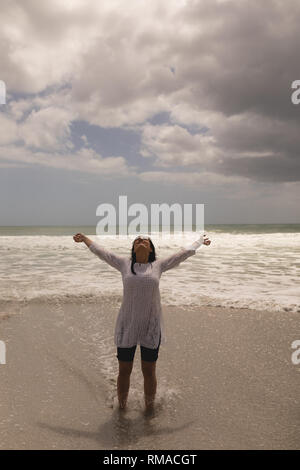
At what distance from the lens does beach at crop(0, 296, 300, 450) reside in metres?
3.05

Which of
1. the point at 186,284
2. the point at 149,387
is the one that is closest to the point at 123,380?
the point at 149,387

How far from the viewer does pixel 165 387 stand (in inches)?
160

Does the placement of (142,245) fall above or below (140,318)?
above

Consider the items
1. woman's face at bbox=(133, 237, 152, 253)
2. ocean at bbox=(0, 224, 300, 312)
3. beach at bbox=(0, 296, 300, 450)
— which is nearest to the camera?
beach at bbox=(0, 296, 300, 450)

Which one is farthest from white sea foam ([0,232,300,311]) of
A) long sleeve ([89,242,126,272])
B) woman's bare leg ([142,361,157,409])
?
long sleeve ([89,242,126,272])

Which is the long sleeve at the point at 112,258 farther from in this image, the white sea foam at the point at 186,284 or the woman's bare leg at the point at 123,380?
the white sea foam at the point at 186,284

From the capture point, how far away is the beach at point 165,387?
10.0 feet

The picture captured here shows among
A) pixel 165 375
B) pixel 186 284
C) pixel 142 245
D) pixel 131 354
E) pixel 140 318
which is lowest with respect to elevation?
pixel 165 375

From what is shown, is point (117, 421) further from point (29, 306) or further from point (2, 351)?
point (29, 306)

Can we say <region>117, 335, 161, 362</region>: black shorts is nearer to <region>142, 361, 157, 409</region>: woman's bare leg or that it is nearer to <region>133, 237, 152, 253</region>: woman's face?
<region>142, 361, 157, 409</region>: woman's bare leg

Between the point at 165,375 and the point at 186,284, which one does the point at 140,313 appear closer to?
the point at 165,375

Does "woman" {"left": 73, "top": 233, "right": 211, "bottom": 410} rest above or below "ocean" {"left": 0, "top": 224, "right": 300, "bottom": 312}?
above

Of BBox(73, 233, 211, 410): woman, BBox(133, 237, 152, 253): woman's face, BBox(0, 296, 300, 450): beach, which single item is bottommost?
BBox(0, 296, 300, 450): beach

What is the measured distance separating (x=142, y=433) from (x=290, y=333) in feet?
12.5
